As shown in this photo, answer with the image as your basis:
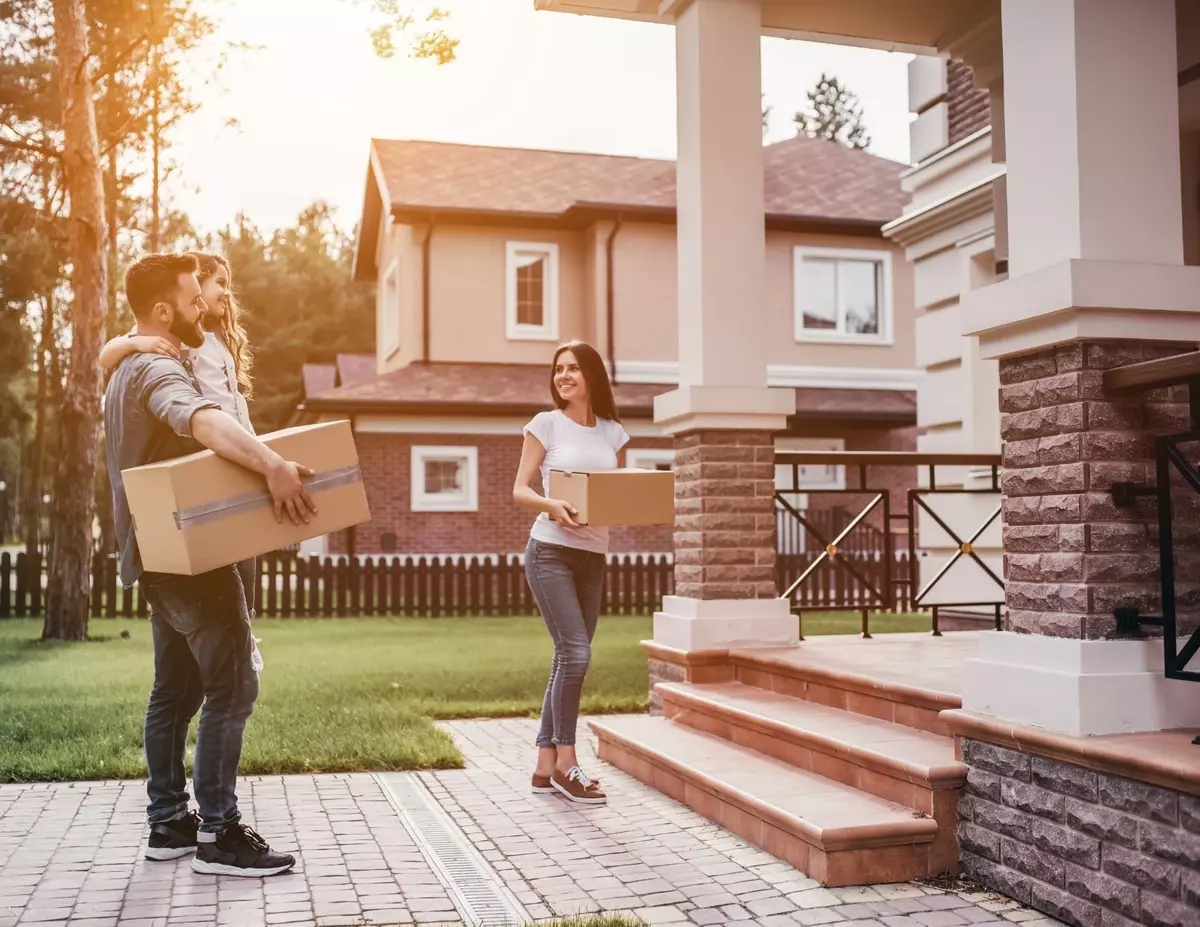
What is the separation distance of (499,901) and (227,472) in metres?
1.78

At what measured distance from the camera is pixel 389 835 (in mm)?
5215

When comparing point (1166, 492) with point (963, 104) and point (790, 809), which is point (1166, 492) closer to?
point (790, 809)

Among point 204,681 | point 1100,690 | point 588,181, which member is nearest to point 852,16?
point 1100,690

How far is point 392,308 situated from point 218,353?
2079 cm

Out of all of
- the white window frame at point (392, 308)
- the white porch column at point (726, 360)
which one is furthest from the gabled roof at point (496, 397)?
the white porch column at point (726, 360)

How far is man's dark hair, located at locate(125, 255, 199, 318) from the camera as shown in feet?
15.4

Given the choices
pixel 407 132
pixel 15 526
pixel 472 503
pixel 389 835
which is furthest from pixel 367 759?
pixel 15 526

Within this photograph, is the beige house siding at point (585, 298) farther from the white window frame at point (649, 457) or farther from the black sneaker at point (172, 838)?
the black sneaker at point (172, 838)

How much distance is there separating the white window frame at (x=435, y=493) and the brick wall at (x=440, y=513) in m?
0.07

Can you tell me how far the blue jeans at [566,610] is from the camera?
5.81m

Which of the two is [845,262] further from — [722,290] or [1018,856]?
[1018,856]

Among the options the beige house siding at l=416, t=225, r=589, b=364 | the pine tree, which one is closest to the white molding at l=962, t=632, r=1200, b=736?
the beige house siding at l=416, t=225, r=589, b=364

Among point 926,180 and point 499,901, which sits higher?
point 926,180

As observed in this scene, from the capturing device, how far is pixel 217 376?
4.93m
